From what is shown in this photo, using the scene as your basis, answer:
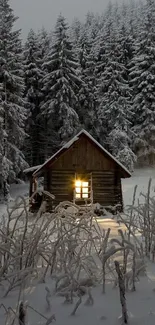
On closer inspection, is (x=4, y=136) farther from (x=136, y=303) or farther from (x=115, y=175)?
(x=136, y=303)

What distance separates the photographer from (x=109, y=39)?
1332 inches

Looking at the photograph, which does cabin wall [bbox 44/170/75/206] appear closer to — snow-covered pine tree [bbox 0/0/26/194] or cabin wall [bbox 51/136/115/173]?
cabin wall [bbox 51/136/115/173]

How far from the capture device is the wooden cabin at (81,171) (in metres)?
19.5

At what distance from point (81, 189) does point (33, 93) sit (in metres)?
15.0

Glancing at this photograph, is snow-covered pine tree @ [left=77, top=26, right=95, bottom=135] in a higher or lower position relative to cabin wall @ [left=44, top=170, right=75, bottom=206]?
higher

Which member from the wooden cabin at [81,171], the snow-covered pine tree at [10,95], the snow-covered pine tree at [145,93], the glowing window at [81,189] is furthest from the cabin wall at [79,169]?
the snow-covered pine tree at [145,93]

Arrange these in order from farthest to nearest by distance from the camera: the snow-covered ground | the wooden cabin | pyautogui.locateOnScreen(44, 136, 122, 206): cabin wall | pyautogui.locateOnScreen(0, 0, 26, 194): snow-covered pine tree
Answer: pyautogui.locateOnScreen(0, 0, 26, 194): snow-covered pine tree, pyautogui.locateOnScreen(44, 136, 122, 206): cabin wall, the wooden cabin, the snow-covered ground

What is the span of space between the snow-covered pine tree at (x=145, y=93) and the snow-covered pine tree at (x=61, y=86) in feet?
18.1

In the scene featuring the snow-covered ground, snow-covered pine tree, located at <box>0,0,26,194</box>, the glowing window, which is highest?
snow-covered pine tree, located at <box>0,0,26,194</box>

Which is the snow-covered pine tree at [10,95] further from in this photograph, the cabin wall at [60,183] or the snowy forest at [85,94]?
the cabin wall at [60,183]

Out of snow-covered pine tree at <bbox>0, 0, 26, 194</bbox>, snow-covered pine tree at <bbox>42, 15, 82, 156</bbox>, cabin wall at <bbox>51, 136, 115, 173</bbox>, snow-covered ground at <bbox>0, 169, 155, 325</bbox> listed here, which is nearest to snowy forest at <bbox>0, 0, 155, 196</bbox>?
snow-covered pine tree at <bbox>42, 15, 82, 156</bbox>

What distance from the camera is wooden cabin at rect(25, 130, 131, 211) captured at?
19453 millimetres

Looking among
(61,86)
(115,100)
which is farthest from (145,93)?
(61,86)

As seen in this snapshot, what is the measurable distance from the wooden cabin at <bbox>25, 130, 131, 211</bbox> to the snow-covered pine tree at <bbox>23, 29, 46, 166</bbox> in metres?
12.4
